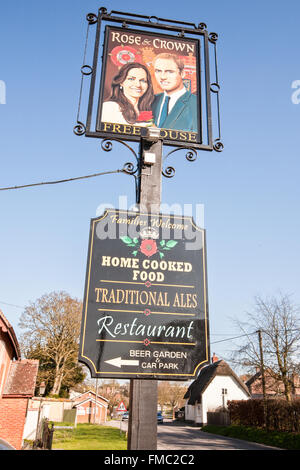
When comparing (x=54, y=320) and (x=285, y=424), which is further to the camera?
(x=54, y=320)

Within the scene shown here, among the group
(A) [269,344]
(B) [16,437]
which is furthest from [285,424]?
(B) [16,437]

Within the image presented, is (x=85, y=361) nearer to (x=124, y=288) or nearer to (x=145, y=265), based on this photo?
(x=124, y=288)

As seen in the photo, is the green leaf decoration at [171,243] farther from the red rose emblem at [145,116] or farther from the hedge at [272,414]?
the hedge at [272,414]

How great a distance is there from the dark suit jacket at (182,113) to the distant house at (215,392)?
3990 centimetres

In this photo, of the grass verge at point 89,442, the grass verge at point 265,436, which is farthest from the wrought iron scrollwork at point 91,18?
the grass verge at point 265,436

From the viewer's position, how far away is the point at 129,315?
14.0 ft

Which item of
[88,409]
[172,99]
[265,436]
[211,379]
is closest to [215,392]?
[211,379]

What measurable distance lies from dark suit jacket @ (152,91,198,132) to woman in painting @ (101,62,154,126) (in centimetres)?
12

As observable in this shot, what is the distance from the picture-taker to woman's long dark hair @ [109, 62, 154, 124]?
5867 millimetres

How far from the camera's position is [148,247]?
4.61 m

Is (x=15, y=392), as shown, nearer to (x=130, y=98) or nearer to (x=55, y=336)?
(x=130, y=98)

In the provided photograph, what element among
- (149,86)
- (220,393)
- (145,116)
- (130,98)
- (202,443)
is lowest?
(202,443)

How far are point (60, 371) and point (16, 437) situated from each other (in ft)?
87.7

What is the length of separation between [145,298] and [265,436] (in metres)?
24.3
